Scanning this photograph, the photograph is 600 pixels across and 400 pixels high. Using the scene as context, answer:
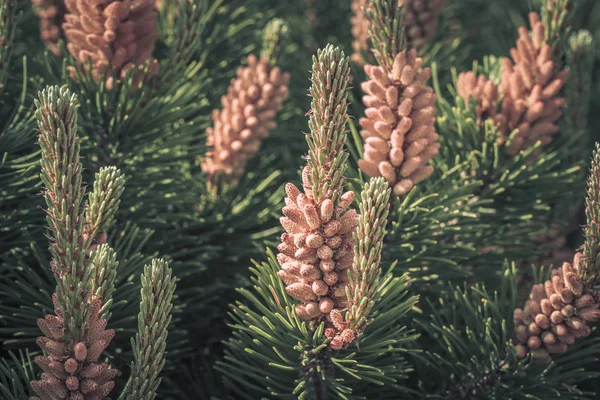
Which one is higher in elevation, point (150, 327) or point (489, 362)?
point (150, 327)

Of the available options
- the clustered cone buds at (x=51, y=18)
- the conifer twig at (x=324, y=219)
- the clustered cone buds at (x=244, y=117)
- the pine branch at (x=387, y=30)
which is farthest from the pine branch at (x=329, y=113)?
the clustered cone buds at (x=51, y=18)

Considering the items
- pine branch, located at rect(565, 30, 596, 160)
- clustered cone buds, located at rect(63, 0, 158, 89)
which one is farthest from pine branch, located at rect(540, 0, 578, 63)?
clustered cone buds, located at rect(63, 0, 158, 89)

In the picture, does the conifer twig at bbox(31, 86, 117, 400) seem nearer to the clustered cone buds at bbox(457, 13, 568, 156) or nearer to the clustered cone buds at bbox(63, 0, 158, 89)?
the clustered cone buds at bbox(63, 0, 158, 89)

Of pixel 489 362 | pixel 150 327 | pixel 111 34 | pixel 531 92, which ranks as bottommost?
pixel 489 362

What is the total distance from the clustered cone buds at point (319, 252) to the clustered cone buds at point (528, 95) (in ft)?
0.78

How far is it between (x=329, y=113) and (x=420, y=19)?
0.35 meters

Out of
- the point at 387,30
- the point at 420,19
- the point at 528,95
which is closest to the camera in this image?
the point at 387,30

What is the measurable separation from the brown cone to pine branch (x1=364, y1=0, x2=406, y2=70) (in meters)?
0.14

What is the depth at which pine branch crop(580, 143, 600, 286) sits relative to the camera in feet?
1.46

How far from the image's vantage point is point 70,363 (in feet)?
1.38

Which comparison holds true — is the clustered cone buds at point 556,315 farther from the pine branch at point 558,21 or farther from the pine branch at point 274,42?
the pine branch at point 274,42

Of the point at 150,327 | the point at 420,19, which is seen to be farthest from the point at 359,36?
the point at 150,327

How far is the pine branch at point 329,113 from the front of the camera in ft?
1.37

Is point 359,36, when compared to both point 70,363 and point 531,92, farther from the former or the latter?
point 70,363
